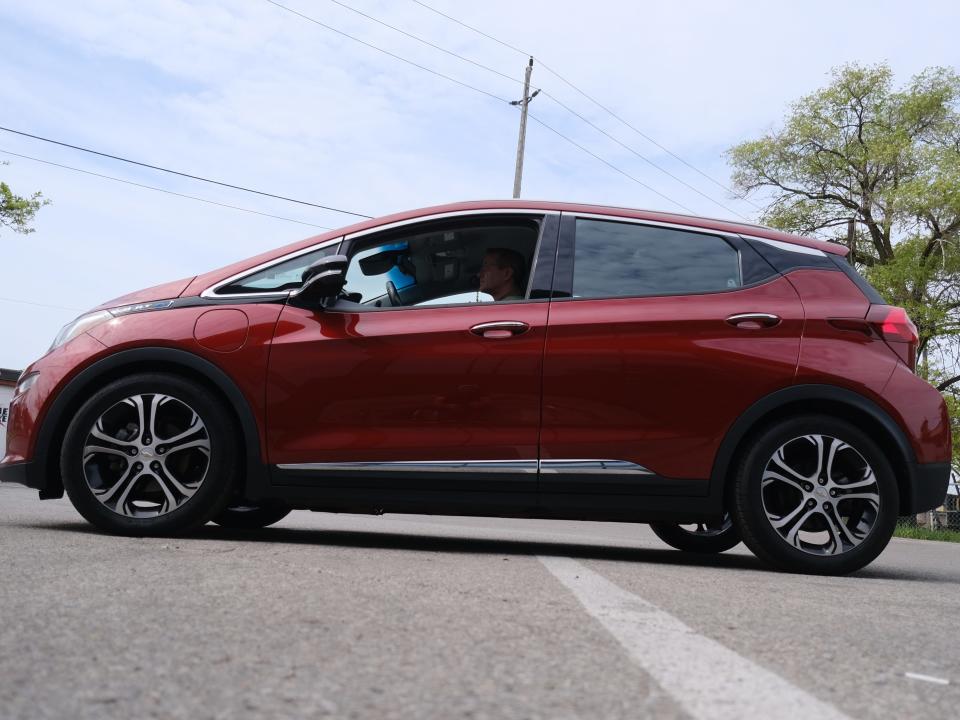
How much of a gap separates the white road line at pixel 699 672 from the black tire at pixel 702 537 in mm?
2895

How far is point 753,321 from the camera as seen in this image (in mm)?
4660

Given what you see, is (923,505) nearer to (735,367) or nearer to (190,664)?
(735,367)

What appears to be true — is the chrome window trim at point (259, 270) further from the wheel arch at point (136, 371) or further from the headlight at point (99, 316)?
the wheel arch at point (136, 371)

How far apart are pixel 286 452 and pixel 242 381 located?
1.30ft

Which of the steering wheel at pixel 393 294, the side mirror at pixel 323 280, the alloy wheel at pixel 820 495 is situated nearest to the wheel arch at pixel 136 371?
the side mirror at pixel 323 280

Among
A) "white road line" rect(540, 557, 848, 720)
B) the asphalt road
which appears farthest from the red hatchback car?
"white road line" rect(540, 557, 848, 720)

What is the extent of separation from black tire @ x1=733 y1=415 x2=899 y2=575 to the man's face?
144 cm

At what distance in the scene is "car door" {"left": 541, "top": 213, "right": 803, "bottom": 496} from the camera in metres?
4.55

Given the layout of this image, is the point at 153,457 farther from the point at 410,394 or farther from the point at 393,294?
the point at 393,294

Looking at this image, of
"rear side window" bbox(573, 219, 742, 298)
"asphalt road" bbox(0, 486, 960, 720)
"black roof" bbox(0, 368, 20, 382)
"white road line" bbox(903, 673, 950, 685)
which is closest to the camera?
"asphalt road" bbox(0, 486, 960, 720)

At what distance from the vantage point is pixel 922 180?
2867 cm

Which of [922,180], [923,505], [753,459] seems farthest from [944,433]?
[922,180]

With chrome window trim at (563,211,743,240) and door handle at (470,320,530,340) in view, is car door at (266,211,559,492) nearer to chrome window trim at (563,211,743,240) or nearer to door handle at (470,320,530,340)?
door handle at (470,320,530,340)

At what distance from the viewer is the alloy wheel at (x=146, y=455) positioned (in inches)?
183
